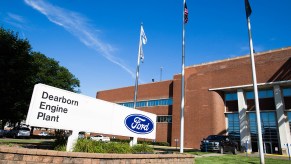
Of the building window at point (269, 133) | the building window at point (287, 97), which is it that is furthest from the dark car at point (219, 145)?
the building window at point (287, 97)

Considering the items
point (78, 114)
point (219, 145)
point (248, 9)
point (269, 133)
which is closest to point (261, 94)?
point (269, 133)

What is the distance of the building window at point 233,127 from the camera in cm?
3199

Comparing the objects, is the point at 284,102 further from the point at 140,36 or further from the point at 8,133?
the point at 8,133

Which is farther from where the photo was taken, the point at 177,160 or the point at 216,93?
the point at 216,93

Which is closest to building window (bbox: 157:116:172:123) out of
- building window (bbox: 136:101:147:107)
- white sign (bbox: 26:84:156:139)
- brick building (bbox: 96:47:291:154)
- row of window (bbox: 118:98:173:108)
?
brick building (bbox: 96:47:291:154)

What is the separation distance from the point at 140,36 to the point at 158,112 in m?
23.2

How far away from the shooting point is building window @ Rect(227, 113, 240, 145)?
31989 mm

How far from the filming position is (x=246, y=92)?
3303 cm

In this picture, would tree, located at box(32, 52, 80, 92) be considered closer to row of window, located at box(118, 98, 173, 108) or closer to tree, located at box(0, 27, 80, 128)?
tree, located at box(0, 27, 80, 128)

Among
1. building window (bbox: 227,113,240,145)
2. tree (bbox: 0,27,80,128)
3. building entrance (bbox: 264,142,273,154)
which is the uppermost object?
tree (bbox: 0,27,80,128)

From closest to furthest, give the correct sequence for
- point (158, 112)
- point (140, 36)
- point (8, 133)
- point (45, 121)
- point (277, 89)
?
1. point (45, 121)
2. point (140, 36)
3. point (277, 89)
4. point (8, 133)
5. point (158, 112)

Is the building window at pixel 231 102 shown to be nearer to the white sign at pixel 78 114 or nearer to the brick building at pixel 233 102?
the brick building at pixel 233 102

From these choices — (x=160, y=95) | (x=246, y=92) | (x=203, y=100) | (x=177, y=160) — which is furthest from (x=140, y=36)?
(x=160, y=95)

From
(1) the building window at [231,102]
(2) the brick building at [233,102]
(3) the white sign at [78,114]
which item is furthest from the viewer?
(1) the building window at [231,102]
